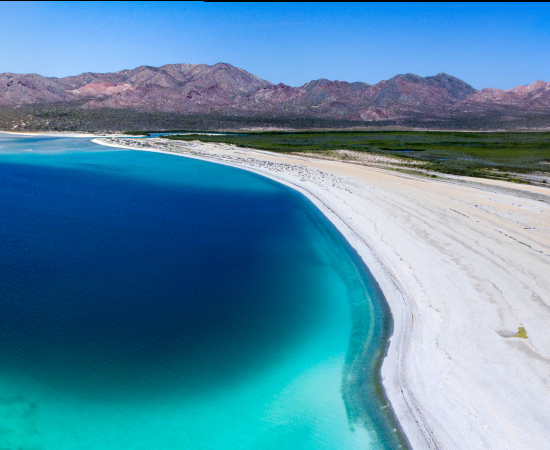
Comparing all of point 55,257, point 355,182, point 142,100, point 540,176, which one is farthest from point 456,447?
point 142,100

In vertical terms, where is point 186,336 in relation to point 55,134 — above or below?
below

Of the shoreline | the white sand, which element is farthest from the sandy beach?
the white sand

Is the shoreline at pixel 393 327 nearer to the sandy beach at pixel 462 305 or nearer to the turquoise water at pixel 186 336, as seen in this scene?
the sandy beach at pixel 462 305

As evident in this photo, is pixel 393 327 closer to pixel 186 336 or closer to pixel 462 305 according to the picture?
pixel 462 305

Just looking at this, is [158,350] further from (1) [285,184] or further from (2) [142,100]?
(2) [142,100]

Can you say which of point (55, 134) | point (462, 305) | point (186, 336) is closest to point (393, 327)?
point (462, 305)

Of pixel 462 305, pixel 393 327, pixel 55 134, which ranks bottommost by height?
pixel 393 327

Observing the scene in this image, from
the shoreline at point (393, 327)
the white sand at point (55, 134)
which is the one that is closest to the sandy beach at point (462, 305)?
the shoreline at point (393, 327)

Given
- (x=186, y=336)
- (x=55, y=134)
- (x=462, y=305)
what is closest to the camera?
(x=186, y=336)
